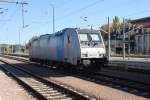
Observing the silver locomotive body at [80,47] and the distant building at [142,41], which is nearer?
the silver locomotive body at [80,47]

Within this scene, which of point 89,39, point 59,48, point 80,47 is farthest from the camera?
point 59,48

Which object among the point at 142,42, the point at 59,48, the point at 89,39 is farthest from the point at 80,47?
the point at 142,42

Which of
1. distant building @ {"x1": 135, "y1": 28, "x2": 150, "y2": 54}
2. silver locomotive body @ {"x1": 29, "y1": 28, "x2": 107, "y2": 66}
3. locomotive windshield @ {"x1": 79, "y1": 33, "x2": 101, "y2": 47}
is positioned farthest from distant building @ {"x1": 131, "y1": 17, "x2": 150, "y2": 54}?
locomotive windshield @ {"x1": 79, "y1": 33, "x2": 101, "y2": 47}

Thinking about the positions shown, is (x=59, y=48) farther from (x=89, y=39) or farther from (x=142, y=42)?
(x=142, y=42)

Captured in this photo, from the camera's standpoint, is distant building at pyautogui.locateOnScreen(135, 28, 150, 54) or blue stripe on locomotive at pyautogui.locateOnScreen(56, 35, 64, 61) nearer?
blue stripe on locomotive at pyautogui.locateOnScreen(56, 35, 64, 61)

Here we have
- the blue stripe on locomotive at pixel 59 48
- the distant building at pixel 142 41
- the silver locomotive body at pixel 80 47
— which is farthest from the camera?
the distant building at pixel 142 41

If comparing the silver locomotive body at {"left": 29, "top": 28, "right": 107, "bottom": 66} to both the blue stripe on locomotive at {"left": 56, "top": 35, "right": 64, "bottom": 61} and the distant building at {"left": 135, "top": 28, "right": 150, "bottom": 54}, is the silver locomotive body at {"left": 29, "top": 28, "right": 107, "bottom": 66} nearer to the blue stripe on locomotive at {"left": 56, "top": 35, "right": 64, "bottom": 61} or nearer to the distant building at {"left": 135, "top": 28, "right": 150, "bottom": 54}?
the blue stripe on locomotive at {"left": 56, "top": 35, "right": 64, "bottom": 61}

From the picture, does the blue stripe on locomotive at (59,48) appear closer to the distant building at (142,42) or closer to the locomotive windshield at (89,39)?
the locomotive windshield at (89,39)

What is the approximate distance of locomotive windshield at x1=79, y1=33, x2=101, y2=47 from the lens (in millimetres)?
25219

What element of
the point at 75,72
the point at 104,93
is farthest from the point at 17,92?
the point at 75,72

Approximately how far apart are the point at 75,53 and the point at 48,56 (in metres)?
10.2

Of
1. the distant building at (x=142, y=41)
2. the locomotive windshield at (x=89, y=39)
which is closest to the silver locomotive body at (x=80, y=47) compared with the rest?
the locomotive windshield at (x=89, y=39)

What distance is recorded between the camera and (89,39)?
2561 cm

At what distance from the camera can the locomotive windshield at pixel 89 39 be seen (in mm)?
25219
